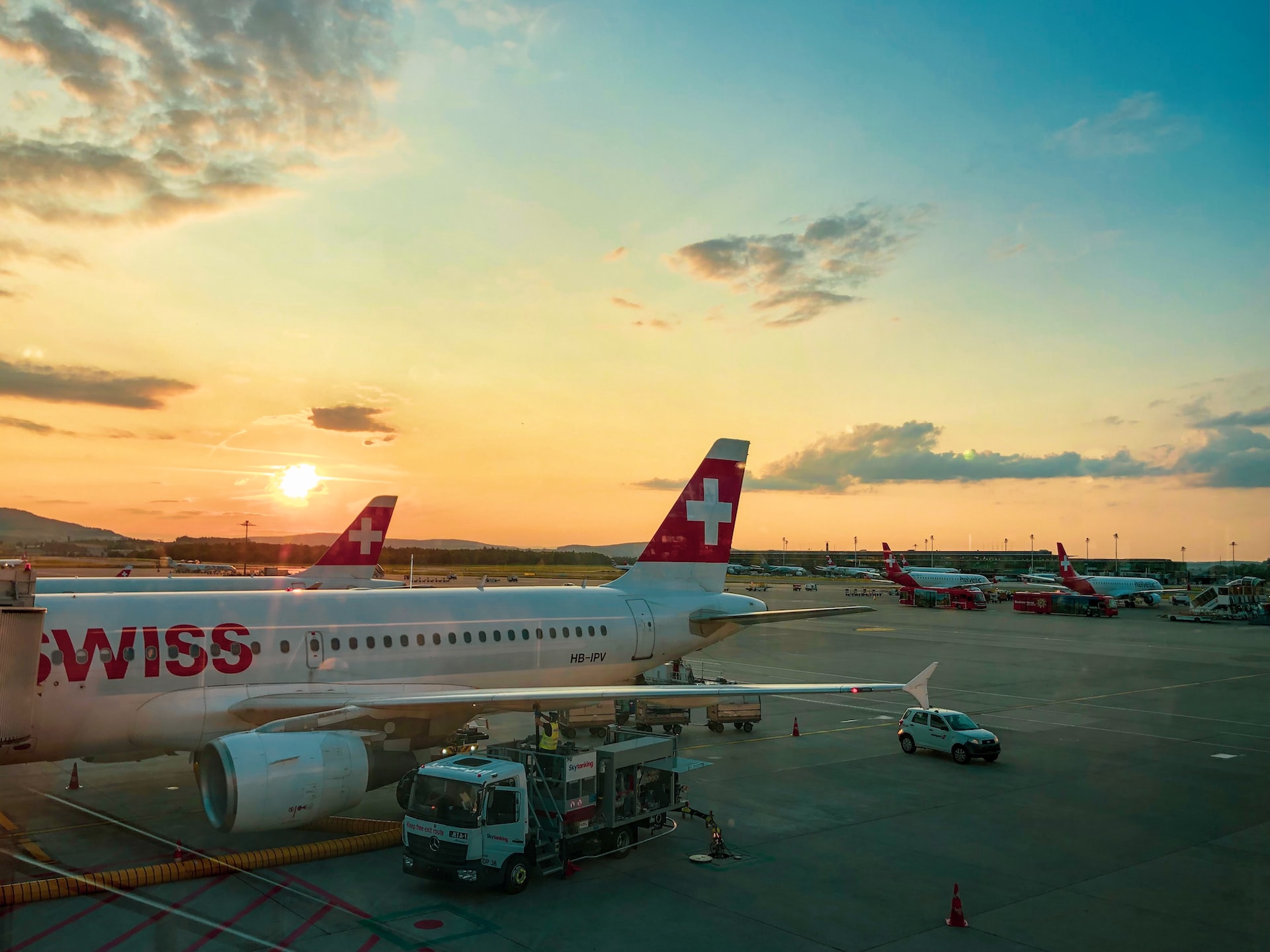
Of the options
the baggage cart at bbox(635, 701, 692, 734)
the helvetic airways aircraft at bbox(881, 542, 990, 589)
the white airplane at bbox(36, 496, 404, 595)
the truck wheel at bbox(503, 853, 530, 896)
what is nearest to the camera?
the truck wheel at bbox(503, 853, 530, 896)

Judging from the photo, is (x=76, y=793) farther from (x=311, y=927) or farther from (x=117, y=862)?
(x=311, y=927)

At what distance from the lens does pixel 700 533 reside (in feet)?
110

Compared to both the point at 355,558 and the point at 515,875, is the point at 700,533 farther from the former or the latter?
the point at 355,558

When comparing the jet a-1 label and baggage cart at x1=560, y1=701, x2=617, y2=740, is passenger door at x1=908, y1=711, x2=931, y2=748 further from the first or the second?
the jet a-1 label

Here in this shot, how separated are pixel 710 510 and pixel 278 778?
64.9 feet

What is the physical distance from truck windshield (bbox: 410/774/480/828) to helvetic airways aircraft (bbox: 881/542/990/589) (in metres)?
100

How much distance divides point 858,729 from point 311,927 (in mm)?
23748

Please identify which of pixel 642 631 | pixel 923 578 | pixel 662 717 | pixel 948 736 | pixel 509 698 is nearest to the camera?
pixel 509 698

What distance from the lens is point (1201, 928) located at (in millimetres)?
15633

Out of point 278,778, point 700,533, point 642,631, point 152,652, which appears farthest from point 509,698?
point 700,533

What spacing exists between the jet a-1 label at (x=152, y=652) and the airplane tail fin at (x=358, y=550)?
2813 cm

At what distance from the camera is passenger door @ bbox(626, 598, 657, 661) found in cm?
3042

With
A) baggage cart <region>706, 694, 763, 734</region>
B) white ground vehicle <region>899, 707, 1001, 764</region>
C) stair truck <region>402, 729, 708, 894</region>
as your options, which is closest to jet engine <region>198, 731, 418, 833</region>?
stair truck <region>402, 729, 708, 894</region>

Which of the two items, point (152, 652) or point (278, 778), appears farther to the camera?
point (152, 652)
